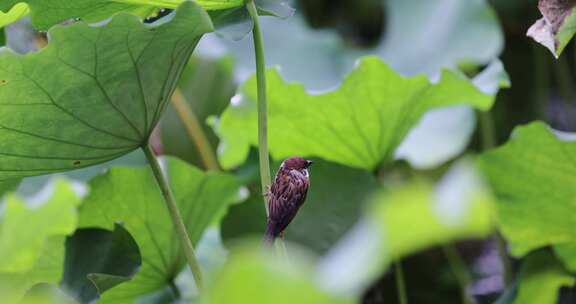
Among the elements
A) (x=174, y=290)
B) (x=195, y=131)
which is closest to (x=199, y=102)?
(x=195, y=131)

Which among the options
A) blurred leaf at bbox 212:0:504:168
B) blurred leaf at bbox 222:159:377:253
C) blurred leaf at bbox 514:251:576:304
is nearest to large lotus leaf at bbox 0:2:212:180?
blurred leaf at bbox 222:159:377:253

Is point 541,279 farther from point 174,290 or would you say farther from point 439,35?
point 439,35

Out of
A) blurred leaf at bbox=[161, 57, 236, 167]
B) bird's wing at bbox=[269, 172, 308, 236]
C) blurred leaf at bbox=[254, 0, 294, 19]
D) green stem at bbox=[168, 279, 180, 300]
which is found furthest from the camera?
blurred leaf at bbox=[161, 57, 236, 167]

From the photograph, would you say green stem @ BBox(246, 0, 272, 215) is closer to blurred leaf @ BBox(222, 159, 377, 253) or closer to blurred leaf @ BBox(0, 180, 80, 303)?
blurred leaf @ BBox(0, 180, 80, 303)

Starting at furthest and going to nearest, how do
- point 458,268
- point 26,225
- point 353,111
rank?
point 458,268, point 353,111, point 26,225

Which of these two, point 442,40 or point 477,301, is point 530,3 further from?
point 477,301

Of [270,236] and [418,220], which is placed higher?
[418,220]

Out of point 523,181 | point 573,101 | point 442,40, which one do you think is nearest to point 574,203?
point 523,181

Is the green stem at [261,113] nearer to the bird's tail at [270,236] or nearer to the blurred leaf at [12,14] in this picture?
the bird's tail at [270,236]
